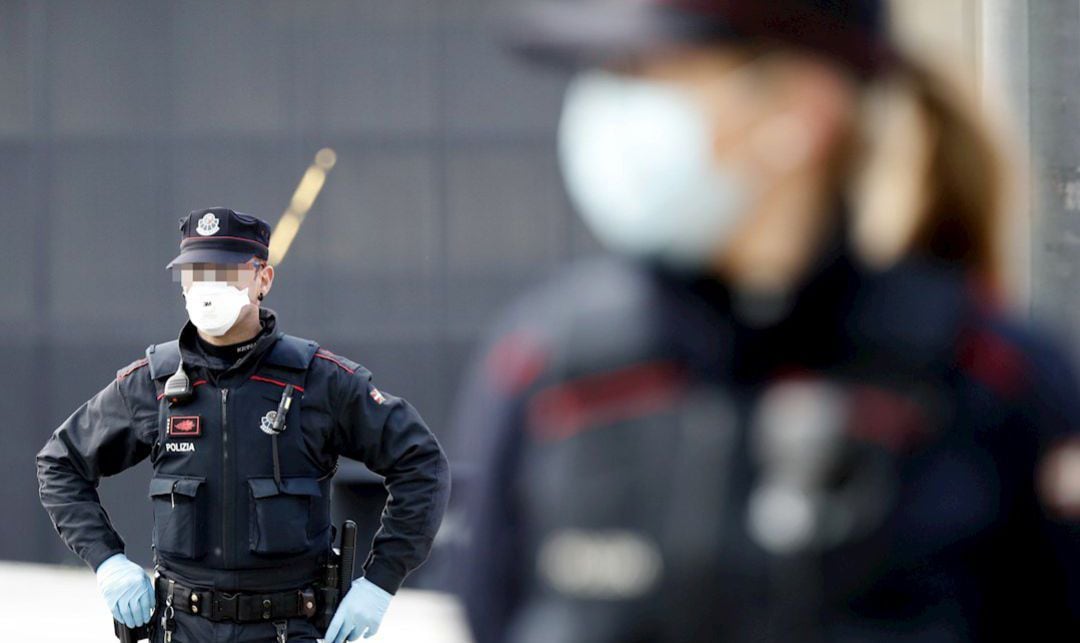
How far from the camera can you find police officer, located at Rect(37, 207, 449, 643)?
4.16 m

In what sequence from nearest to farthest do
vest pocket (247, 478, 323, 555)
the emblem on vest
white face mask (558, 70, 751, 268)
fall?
white face mask (558, 70, 751, 268)
vest pocket (247, 478, 323, 555)
the emblem on vest

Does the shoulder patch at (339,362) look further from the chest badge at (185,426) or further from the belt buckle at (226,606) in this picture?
the belt buckle at (226,606)

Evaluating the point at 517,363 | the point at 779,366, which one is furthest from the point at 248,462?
the point at 779,366

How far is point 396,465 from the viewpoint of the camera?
444cm

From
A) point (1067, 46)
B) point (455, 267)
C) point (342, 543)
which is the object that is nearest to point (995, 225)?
point (1067, 46)

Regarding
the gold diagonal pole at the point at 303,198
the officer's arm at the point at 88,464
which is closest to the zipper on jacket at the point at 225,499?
the officer's arm at the point at 88,464

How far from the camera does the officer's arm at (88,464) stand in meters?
4.38

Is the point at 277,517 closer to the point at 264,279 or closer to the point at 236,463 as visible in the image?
the point at 236,463

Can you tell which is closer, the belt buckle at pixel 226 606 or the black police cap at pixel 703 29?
the black police cap at pixel 703 29

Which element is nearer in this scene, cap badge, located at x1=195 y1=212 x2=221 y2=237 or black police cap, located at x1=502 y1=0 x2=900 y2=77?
black police cap, located at x1=502 y1=0 x2=900 y2=77

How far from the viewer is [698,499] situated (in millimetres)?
1300

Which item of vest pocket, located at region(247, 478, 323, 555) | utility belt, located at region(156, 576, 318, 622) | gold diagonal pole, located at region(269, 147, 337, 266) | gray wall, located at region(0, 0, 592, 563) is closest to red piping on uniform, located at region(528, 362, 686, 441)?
vest pocket, located at region(247, 478, 323, 555)

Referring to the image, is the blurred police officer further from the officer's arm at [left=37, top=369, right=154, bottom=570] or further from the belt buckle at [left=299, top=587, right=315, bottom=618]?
the officer's arm at [left=37, top=369, right=154, bottom=570]

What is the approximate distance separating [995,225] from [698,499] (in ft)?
1.18
